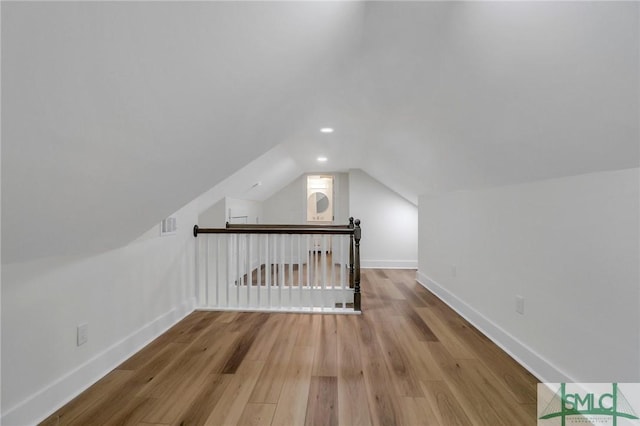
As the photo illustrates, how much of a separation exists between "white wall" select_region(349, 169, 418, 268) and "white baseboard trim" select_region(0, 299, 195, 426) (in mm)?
3910

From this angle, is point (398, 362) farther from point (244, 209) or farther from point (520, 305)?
point (244, 209)

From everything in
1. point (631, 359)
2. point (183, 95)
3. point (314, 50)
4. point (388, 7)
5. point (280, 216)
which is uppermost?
point (388, 7)

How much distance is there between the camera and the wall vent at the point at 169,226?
243cm

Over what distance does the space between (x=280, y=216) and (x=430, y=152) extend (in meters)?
4.45

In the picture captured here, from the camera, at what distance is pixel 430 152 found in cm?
267

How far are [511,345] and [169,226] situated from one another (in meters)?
3.00

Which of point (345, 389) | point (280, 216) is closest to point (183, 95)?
point (345, 389)

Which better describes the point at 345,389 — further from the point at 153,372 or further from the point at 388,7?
the point at 388,7

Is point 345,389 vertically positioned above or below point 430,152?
below

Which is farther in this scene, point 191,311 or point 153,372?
point 191,311

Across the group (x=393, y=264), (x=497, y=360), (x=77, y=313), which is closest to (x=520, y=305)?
(x=497, y=360)

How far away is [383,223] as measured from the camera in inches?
217

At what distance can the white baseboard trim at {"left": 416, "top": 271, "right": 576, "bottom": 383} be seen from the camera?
166 cm

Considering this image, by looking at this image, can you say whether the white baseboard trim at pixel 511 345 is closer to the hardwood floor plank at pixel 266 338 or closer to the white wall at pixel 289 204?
the hardwood floor plank at pixel 266 338
